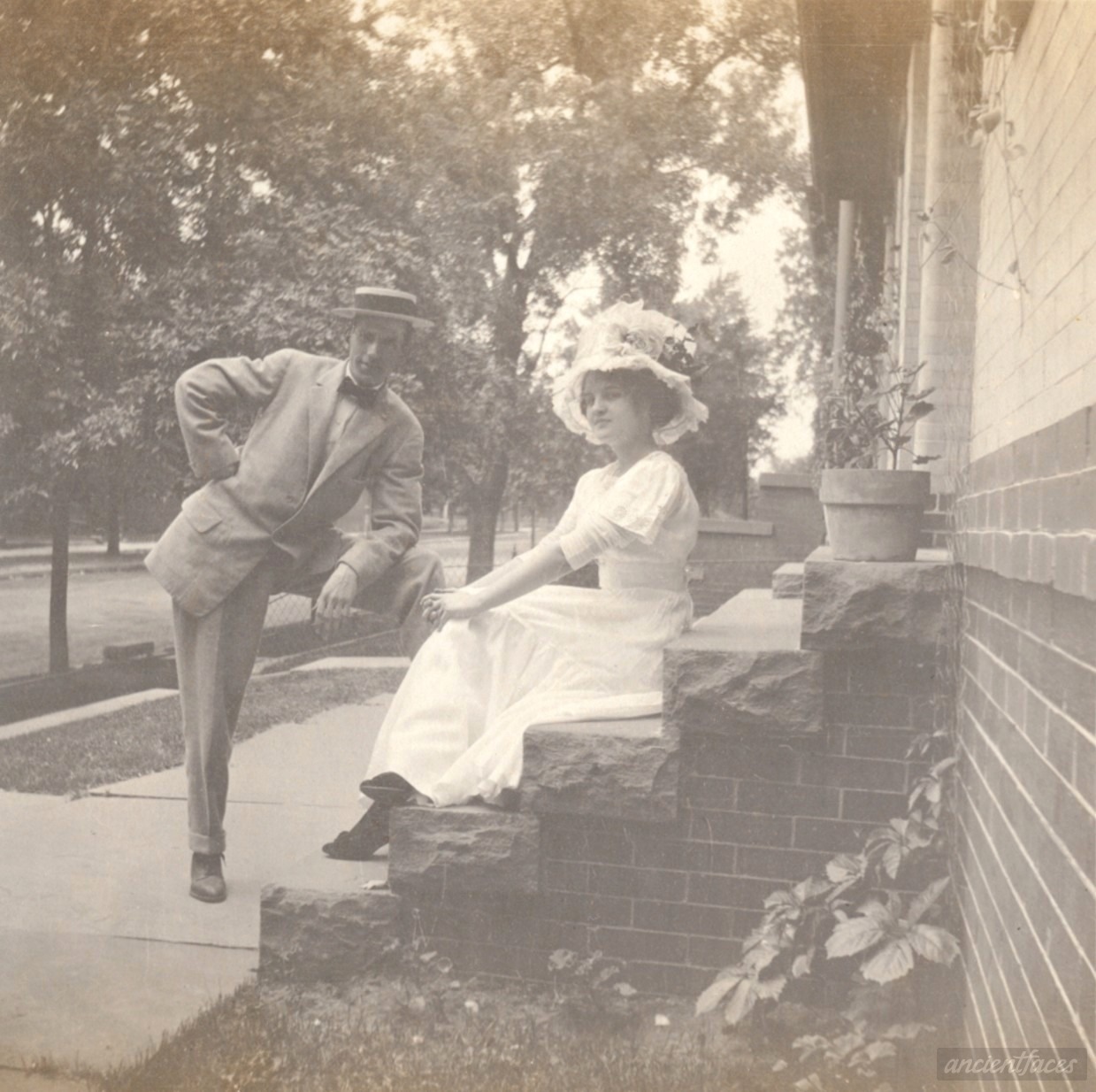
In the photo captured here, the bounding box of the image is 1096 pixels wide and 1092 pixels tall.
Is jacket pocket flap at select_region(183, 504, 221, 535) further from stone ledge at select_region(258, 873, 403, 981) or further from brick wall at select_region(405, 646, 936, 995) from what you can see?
brick wall at select_region(405, 646, 936, 995)

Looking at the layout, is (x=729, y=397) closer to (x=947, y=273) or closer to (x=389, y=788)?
(x=947, y=273)

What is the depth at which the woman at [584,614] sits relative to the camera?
3.11 meters

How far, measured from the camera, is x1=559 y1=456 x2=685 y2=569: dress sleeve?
3170 millimetres

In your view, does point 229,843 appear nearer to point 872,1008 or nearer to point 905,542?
point 872,1008

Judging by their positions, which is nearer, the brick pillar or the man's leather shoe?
the brick pillar

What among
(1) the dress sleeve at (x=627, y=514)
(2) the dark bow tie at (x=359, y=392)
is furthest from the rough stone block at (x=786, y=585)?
(2) the dark bow tie at (x=359, y=392)

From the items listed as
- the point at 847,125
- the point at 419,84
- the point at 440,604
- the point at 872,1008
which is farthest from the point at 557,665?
the point at 847,125

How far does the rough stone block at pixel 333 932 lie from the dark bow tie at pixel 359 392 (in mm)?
1410

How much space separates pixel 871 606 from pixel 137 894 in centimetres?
226

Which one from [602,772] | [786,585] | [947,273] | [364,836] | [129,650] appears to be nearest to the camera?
[602,772]

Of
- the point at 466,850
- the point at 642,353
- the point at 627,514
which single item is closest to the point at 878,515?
the point at 627,514

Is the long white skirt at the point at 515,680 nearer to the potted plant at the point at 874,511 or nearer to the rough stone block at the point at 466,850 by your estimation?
the rough stone block at the point at 466,850

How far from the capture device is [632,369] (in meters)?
3.27

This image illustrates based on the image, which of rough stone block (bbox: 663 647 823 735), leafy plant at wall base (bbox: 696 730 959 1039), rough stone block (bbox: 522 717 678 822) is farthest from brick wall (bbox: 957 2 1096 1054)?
rough stone block (bbox: 522 717 678 822)
